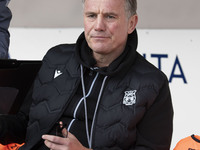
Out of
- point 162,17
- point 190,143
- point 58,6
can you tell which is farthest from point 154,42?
point 190,143

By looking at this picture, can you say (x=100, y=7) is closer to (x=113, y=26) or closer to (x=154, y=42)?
(x=113, y=26)

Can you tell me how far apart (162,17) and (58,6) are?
0.81 metres

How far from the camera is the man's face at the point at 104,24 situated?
1474mm

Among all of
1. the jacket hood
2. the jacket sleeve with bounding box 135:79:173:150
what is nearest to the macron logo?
the jacket hood

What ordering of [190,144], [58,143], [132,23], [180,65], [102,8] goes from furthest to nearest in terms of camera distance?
[180,65], [190,144], [132,23], [102,8], [58,143]

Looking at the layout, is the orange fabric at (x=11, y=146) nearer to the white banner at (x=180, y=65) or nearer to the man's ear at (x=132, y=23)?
the man's ear at (x=132, y=23)

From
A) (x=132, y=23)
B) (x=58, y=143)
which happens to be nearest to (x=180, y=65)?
(x=132, y=23)

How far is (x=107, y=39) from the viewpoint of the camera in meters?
1.50

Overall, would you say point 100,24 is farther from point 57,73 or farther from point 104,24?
point 57,73

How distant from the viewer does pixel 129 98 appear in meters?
1.47

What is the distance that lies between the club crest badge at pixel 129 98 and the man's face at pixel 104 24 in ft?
0.61

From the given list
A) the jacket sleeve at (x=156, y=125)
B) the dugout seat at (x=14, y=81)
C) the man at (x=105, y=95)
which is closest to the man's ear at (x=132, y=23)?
the man at (x=105, y=95)

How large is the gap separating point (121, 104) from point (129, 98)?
0.04 meters

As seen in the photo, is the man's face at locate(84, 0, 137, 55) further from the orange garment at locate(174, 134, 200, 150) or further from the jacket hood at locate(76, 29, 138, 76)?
the orange garment at locate(174, 134, 200, 150)
